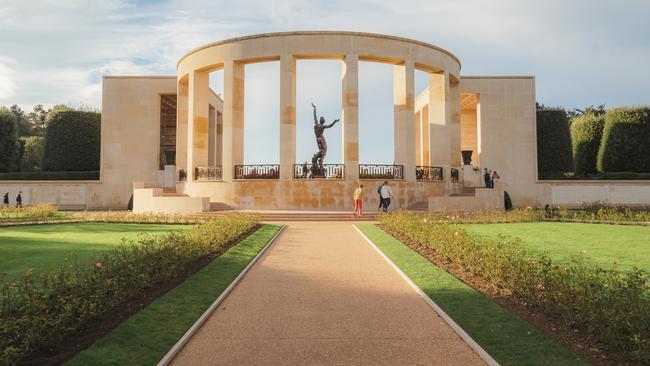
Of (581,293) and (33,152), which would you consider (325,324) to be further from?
(33,152)

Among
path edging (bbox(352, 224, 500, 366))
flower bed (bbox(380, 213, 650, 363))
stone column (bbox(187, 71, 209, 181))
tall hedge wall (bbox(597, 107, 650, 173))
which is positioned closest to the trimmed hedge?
stone column (bbox(187, 71, 209, 181))

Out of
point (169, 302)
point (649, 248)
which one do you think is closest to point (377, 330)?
point (169, 302)

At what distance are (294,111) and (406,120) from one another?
711 centimetres

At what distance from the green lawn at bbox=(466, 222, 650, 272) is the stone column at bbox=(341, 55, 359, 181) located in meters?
9.70

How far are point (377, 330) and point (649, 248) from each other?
9.98 metres

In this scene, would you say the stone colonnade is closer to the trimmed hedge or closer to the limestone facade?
the limestone facade

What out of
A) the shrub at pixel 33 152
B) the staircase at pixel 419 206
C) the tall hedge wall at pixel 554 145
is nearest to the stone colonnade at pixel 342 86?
the staircase at pixel 419 206

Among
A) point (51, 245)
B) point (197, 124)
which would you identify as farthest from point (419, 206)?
point (51, 245)

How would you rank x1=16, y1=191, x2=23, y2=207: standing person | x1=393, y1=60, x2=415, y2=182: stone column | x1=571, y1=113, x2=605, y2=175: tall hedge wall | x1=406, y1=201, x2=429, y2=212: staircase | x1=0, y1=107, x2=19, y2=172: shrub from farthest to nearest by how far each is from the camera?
x1=0, y1=107, x2=19, y2=172: shrub → x1=571, y1=113, x2=605, y2=175: tall hedge wall → x1=16, y1=191, x2=23, y2=207: standing person → x1=393, y1=60, x2=415, y2=182: stone column → x1=406, y1=201, x2=429, y2=212: staircase

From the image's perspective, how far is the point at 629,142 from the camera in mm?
33812

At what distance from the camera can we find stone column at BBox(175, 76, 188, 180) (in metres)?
31.5

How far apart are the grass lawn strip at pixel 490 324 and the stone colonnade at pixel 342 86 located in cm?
1792

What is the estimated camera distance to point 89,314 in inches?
221

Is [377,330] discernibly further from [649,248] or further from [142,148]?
[142,148]
